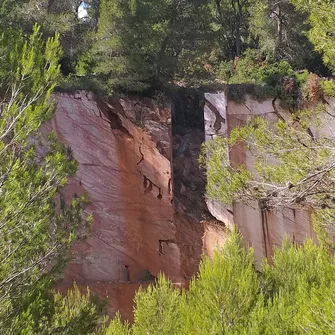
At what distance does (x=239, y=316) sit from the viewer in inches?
232

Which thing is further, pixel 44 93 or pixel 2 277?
pixel 44 93

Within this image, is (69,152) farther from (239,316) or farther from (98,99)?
(98,99)

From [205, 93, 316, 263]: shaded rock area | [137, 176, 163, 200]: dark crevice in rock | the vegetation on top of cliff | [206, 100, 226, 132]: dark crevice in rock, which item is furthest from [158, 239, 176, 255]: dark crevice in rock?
the vegetation on top of cliff

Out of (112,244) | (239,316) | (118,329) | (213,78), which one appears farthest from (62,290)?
(213,78)

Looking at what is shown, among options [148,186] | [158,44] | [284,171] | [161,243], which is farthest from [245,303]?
[158,44]

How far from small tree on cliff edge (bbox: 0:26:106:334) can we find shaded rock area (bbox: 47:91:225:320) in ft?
16.5

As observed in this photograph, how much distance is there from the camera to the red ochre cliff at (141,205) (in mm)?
10867

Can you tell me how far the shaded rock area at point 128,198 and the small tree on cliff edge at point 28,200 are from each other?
502cm

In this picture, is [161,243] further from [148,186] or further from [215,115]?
[215,115]

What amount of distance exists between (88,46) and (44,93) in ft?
25.0

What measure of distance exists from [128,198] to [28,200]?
6262mm

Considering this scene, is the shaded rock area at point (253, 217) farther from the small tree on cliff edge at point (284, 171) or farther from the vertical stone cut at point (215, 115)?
the small tree on cliff edge at point (284, 171)

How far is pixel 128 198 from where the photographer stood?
11.4m

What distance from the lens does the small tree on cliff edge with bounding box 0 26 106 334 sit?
5.00 metres
